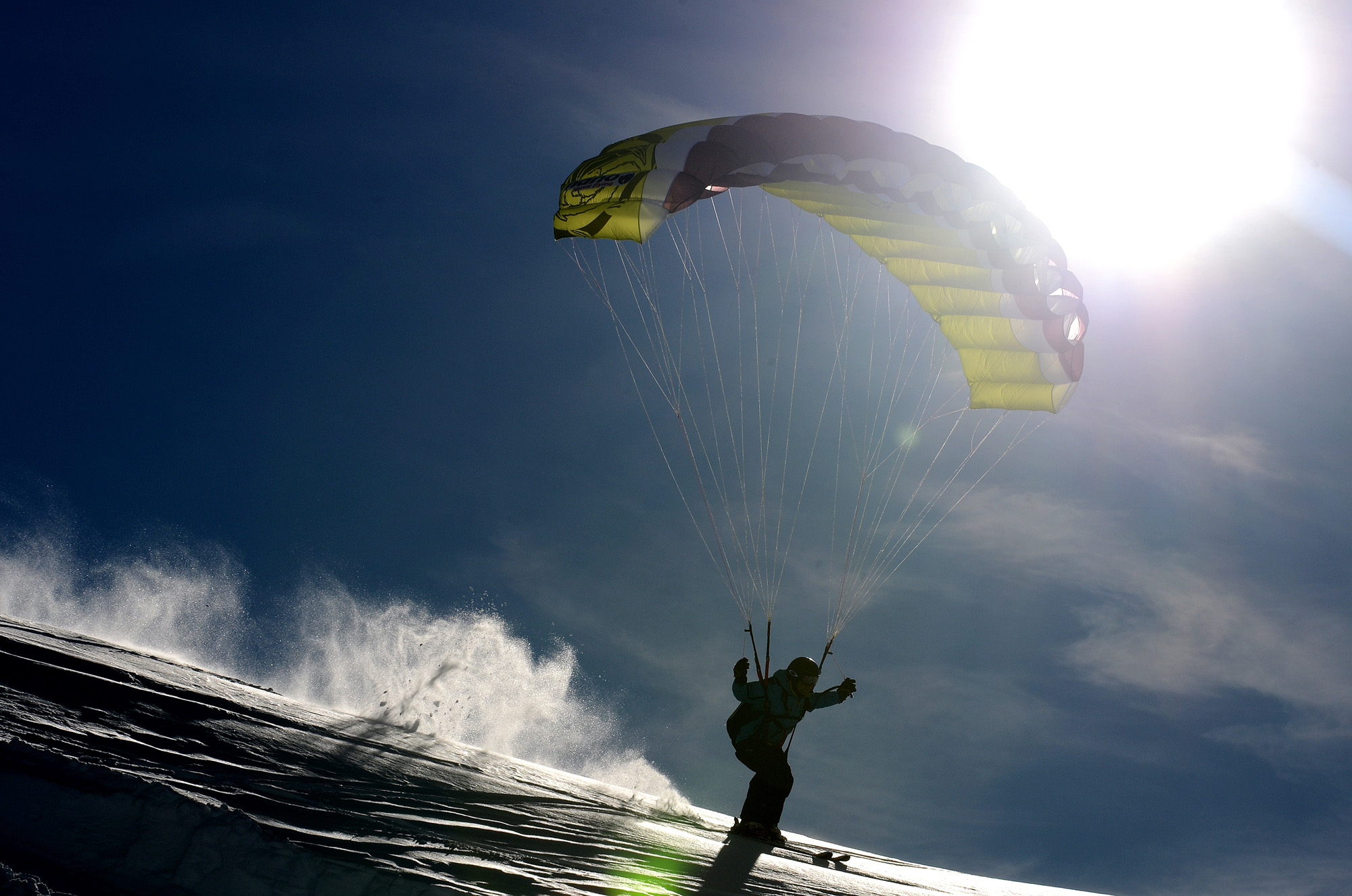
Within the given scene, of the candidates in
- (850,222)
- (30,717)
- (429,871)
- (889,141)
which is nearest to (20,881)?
(429,871)

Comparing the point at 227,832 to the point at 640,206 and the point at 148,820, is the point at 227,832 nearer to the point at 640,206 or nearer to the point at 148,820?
the point at 148,820

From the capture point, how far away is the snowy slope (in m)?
3.82

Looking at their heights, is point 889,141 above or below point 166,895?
above

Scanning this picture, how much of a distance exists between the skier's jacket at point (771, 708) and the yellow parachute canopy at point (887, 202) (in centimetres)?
506

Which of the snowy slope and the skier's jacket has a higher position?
the skier's jacket

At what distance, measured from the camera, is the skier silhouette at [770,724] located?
8.92m

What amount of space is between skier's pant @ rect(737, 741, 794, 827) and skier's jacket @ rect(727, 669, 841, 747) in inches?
3.4

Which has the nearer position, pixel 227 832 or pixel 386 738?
pixel 227 832

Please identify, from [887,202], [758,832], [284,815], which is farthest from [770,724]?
[887,202]

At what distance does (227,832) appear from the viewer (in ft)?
12.8

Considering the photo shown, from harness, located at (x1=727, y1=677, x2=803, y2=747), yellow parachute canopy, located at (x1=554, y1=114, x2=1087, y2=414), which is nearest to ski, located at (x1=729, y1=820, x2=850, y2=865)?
harness, located at (x1=727, y1=677, x2=803, y2=747)

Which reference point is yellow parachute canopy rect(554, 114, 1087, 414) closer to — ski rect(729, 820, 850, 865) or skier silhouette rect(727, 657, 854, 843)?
skier silhouette rect(727, 657, 854, 843)

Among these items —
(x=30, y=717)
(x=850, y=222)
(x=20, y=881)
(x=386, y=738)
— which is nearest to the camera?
(x=20, y=881)

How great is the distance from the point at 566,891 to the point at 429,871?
2.38 ft
